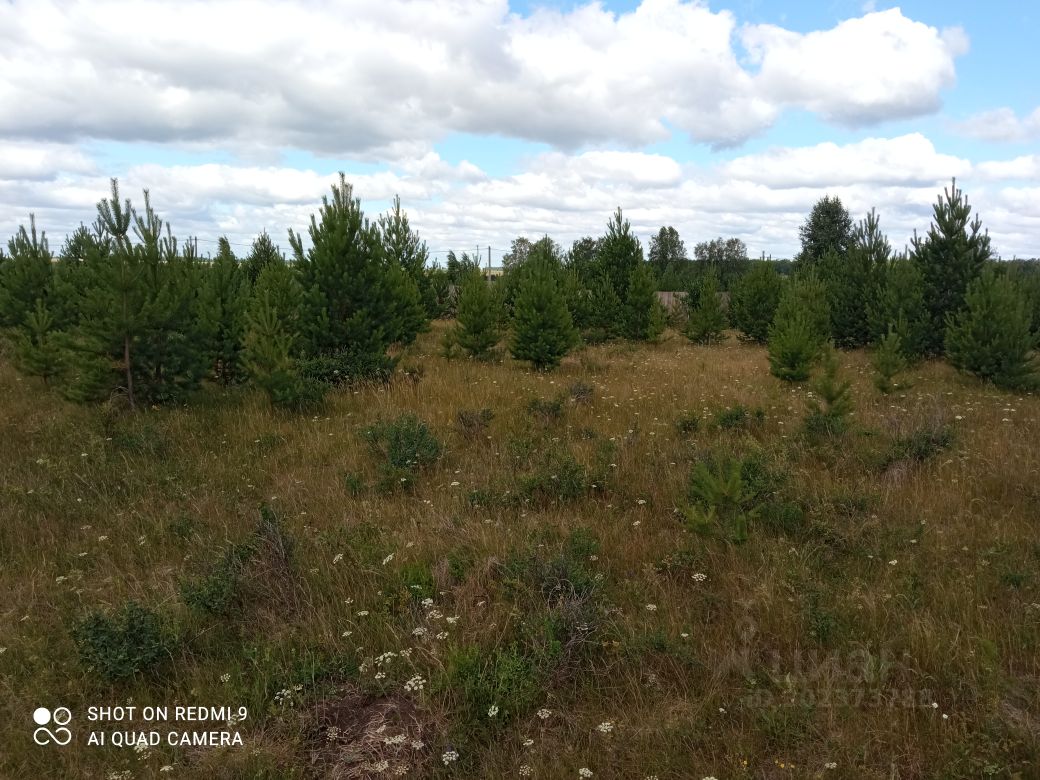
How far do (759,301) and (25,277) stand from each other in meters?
20.2

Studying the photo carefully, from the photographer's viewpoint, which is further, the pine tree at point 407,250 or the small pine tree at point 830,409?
the pine tree at point 407,250

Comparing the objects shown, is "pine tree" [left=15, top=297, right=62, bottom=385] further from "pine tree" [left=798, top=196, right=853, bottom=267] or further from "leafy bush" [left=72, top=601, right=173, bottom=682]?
"pine tree" [left=798, top=196, right=853, bottom=267]

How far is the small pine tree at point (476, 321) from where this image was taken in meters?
15.5

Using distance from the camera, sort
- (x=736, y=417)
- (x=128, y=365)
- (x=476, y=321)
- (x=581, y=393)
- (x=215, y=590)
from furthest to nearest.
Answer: (x=476, y=321)
(x=581, y=393)
(x=128, y=365)
(x=736, y=417)
(x=215, y=590)

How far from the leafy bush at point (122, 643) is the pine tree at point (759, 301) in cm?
2029

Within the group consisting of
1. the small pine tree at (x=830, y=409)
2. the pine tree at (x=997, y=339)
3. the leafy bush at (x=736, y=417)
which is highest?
the pine tree at (x=997, y=339)

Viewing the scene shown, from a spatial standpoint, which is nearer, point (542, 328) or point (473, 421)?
point (473, 421)

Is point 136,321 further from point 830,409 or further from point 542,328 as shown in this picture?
point 830,409

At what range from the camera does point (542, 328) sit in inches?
555

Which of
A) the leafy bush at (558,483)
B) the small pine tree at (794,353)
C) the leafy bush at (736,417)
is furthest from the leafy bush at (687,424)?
the small pine tree at (794,353)

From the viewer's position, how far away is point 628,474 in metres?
6.29

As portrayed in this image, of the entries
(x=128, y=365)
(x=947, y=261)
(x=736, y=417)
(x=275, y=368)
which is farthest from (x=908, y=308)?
(x=128, y=365)

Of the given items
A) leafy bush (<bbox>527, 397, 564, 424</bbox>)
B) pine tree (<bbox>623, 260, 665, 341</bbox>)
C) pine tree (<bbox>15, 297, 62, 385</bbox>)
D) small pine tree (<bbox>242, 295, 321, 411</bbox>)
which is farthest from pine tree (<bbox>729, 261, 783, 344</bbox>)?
pine tree (<bbox>15, 297, 62, 385</bbox>)

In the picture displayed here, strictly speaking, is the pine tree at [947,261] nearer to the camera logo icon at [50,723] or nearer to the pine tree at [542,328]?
the pine tree at [542,328]
